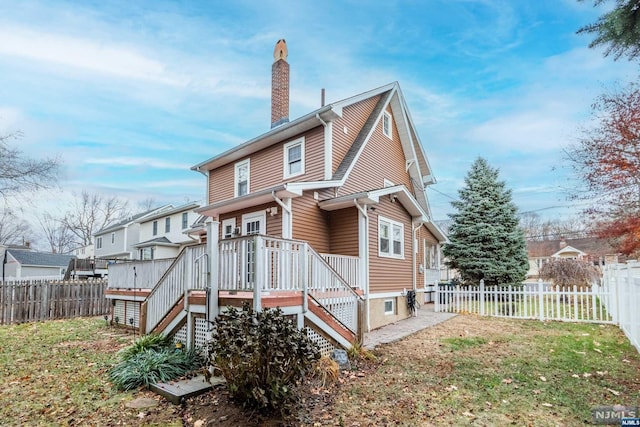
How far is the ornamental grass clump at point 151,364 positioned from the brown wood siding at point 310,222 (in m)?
4.33

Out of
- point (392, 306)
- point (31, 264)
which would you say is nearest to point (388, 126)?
point (392, 306)

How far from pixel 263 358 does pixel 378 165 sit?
10.4 metres

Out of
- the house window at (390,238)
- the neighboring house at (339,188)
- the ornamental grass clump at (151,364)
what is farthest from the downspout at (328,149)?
the ornamental grass clump at (151,364)

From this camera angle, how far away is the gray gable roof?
112 ft

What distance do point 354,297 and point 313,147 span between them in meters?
5.46

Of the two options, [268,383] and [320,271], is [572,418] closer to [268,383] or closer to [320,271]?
[268,383]

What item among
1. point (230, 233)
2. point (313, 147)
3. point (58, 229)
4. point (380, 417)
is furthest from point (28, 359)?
point (58, 229)

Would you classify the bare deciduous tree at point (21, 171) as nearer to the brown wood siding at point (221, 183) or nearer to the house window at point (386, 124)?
the brown wood siding at point (221, 183)

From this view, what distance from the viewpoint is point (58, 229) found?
4850cm

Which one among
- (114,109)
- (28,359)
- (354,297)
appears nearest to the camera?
(28,359)

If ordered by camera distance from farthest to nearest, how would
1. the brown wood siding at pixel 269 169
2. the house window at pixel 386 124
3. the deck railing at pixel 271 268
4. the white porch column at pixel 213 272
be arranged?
the house window at pixel 386 124 < the brown wood siding at pixel 269 169 < the white porch column at pixel 213 272 < the deck railing at pixel 271 268

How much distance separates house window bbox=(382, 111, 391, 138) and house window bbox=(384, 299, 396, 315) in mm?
6494

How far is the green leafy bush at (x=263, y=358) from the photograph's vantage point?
4188 millimetres

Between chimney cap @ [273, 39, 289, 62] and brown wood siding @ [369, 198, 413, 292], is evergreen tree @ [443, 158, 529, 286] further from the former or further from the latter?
chimney cap @ [273, 39, 289, 62]
